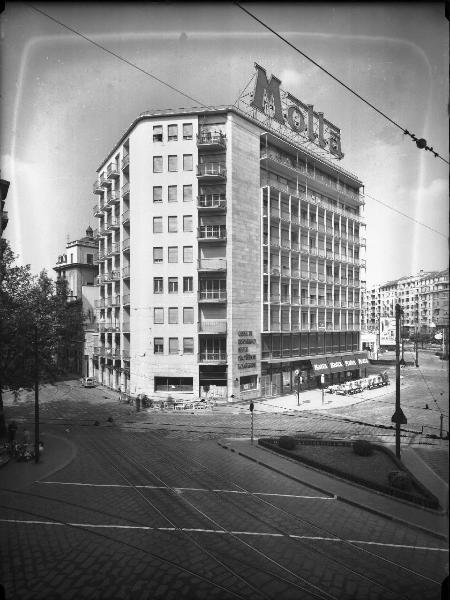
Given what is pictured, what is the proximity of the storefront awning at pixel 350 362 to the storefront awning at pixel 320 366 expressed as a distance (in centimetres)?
384

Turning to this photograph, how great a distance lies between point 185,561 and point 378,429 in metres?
17.7

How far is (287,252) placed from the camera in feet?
119

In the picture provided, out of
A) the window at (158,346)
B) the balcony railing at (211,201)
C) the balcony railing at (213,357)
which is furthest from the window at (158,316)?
the balcony railing at (211,201)

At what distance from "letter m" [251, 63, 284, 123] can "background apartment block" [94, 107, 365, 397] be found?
6.94 feet

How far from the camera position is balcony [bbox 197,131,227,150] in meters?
31.3

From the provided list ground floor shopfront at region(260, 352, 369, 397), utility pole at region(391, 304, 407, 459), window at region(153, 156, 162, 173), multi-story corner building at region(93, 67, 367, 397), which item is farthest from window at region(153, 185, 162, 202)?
utility pole at region(391, 304, 407, 459)

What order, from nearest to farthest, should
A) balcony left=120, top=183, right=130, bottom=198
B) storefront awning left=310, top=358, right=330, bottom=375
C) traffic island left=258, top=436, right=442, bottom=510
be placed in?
traffic island left=258, top=436, right=442, bottom=510 < balcony left=120, top=183, right=130, bottom=198 < storefront awning left=310, top=358, right=330, bottom=375

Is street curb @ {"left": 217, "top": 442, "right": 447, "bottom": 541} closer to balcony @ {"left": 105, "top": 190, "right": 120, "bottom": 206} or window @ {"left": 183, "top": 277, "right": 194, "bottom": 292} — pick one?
window @ {"left": 183, "top": 277, "right": 194, "bottom": 292}

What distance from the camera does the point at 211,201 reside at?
31.7 meters

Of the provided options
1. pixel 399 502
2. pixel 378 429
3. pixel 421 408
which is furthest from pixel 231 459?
pixel 421 408

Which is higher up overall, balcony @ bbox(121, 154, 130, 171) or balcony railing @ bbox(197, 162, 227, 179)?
balcony @ bbox(121, 154, 130, 171)

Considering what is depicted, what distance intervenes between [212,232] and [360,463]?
71.4 ft

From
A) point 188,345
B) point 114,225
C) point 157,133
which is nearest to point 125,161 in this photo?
point 157,133

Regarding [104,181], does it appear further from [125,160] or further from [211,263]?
[211,263]
